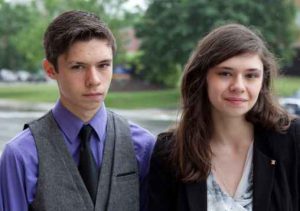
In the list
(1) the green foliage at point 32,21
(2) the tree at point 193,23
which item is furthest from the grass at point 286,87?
(1) the green foliage at point 32,21

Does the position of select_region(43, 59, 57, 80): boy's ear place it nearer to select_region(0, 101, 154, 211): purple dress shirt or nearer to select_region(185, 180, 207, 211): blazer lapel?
select_region(0, 101, 154, 211): purple dress shirt

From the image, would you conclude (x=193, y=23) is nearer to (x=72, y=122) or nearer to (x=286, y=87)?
(x=286, y=87)

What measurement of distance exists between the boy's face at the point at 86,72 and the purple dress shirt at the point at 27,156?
0.09 m

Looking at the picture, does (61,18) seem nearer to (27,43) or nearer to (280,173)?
(280,173)

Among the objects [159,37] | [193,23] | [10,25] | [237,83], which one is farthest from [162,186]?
[10,25]

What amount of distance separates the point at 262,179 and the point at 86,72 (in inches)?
→ 33.8

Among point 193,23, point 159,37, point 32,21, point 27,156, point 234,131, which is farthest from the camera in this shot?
point 32,21

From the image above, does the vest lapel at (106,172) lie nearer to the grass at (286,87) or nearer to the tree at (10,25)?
the grass at (286,87)

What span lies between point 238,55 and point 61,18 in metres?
0.76

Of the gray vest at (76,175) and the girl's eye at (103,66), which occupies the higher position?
the girl's eye at (103,66)

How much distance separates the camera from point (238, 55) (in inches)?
83.0

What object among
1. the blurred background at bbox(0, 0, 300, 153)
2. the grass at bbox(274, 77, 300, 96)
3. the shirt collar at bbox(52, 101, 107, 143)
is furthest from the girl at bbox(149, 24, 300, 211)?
the blurred background at bbox(0, 0, 300, 153)

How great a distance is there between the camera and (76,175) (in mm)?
2068

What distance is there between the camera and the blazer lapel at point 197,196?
2129 mm
